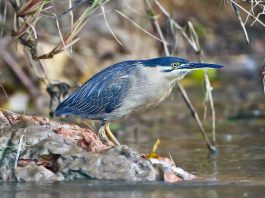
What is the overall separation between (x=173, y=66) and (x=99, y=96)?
0.83 meters

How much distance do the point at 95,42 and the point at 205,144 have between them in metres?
6.75

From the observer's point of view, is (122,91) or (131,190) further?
(122,91)

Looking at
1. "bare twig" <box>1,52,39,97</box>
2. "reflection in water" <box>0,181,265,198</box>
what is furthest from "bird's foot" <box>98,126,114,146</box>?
"bare twig" <box>1,52,39,97</box>

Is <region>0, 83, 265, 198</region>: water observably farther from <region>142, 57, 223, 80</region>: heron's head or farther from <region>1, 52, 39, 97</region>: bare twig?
<region>1, 52, 39, 97</region>: bare twig

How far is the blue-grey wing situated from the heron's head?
1.07ft

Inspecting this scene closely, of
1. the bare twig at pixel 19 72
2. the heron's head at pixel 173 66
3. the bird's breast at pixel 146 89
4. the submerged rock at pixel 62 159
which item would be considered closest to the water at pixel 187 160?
the submerged rock at pixel 62 159

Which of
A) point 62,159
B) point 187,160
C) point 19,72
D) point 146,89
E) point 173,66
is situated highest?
point 173,66

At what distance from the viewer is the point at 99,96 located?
25.7ft

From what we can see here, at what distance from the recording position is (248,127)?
10594 millimetres

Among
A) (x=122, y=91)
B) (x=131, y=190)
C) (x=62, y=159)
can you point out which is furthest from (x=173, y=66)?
(x=131, y=190)

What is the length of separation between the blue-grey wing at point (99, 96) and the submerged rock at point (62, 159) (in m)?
1.09

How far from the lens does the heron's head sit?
24.1ft

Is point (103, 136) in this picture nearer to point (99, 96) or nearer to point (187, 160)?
point (99, 96)

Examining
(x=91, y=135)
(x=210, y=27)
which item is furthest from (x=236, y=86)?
(x=91, y=135)
